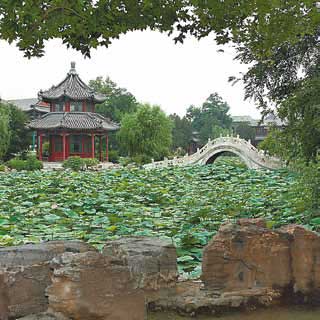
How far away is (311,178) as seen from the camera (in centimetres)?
709

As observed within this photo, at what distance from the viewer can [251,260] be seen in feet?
10.8

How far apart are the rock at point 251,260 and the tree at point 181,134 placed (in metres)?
43.7

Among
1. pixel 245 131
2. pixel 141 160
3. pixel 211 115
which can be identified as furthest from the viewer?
pixel 211 115

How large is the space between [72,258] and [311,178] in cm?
527

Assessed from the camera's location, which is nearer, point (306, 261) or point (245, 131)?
point (306, 261)

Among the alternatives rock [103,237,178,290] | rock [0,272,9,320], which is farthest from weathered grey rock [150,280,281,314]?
rock [0,272,9,320]

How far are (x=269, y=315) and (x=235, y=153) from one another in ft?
76.4

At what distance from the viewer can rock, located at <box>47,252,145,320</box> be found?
8.21 ft

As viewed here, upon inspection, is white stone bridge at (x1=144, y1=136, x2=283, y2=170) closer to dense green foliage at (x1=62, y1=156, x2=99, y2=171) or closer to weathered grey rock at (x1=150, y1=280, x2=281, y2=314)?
dense green foliage at (x1=62, y1=156, x2=99, y2=171)

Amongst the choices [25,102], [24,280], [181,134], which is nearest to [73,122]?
[25,102]

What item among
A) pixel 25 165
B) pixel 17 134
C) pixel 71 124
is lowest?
pixel 25 165

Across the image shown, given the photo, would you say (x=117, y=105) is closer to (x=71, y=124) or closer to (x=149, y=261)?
(x=71, y=124)

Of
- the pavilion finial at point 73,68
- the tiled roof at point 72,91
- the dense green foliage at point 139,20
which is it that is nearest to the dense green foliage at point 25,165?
the tiled roof at point 72,91

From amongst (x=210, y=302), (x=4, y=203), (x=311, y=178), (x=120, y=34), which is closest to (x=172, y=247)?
(x=210, y=302)
